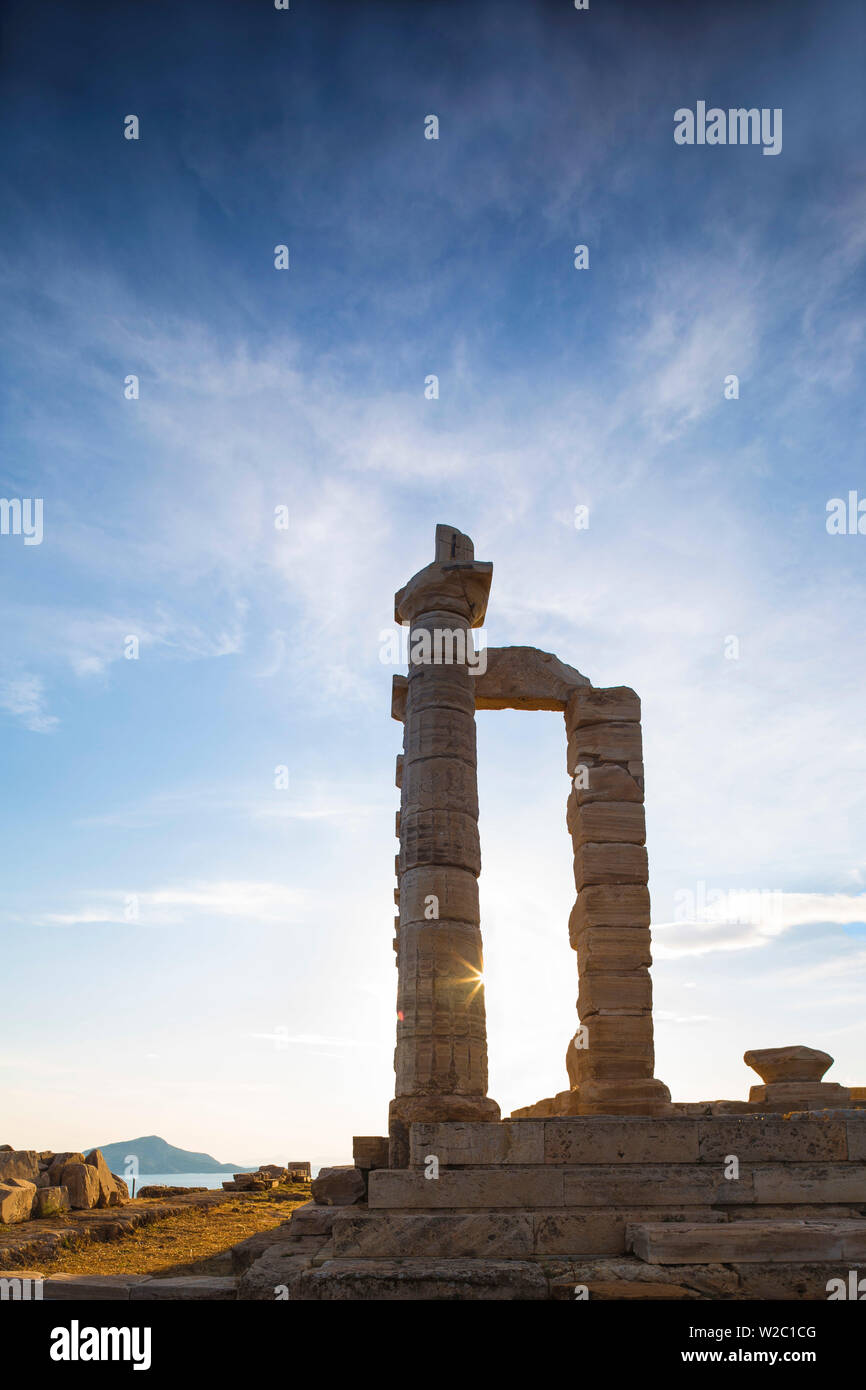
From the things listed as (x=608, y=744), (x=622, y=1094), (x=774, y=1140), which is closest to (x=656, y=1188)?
(x=774, y=1140)

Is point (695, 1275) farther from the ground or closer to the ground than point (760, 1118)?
closer to the ground

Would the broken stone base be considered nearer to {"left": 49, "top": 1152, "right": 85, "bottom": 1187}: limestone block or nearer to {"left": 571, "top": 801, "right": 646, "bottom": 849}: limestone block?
{"left": 571, "top": 801, "right": 646, "bottom": 849}: limestone block

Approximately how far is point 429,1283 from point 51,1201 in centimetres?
876

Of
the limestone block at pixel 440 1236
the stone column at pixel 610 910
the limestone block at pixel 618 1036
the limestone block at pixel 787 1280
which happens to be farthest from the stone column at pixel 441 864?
the limestone block at pixel 787 1280

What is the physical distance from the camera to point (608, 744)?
1769cm

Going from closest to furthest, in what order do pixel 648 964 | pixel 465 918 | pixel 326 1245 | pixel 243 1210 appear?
pixel 326 1245 → pixel 465 918 → pixel 648 964 → pixel 243 1210

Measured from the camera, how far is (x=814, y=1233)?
26.8 ft

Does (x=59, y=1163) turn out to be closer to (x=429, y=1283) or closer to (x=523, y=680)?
(x=429, y=1283)

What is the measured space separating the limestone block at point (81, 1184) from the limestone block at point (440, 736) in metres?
8.58

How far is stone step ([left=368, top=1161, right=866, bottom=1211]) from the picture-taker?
30.8 ft
